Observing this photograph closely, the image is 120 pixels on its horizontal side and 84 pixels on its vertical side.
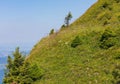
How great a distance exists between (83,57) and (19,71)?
11220 mm

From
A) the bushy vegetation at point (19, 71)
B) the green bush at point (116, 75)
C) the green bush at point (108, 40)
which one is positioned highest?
the green bush at point (108, 40)

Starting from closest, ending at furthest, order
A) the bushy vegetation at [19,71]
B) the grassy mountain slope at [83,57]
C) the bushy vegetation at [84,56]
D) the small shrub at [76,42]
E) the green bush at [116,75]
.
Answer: the green bush at [116,75] → the bushy vegetation at [84,56] → the grassy mountain slope at [83,57] → the bushy vegetation at [19,71] → the small shrub at [76,42]

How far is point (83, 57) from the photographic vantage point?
55.6 m

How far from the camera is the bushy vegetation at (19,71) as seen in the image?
4893 centimetres

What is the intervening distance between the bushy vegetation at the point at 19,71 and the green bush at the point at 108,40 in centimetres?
1215

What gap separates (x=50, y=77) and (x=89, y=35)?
1509cm

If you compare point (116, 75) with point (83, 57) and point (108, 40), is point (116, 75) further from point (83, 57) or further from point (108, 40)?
point (108, 40)

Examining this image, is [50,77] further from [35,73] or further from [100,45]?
[100,45]

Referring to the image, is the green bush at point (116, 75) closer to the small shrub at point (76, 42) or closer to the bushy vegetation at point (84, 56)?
the bushy vegetation at point (84, 56)

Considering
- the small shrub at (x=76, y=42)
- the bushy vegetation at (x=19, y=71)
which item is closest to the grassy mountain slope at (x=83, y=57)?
the small shrub at (x=76, y=42)

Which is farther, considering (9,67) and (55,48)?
(55,48)

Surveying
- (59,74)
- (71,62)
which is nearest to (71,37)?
(71,62)

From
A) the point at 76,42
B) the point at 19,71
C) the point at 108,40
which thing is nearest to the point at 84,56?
the point at 108,40

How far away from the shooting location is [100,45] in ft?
190
